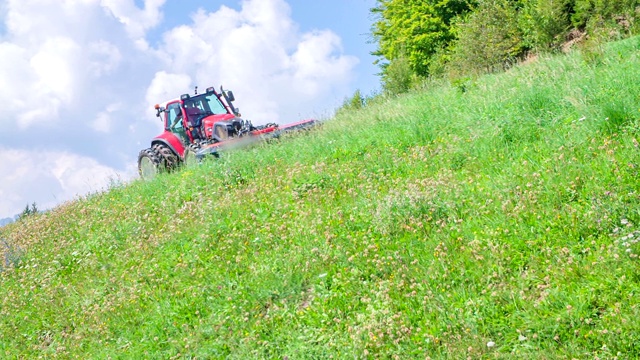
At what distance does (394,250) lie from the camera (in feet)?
22.2

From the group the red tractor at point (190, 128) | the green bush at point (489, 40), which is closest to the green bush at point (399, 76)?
the green bush at point (489, 40)

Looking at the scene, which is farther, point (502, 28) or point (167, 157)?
point (502, 28)

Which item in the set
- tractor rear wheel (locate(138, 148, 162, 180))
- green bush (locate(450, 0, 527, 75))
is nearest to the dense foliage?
green bush (locate(450, 0, 527, 75))

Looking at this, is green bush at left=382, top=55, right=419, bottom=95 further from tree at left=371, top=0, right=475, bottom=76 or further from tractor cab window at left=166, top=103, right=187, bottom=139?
tractor cab window at left=166, top=103, right=187, bottom=139

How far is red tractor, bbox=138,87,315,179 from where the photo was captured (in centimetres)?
1686

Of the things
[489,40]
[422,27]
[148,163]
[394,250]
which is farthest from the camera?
[422,27]

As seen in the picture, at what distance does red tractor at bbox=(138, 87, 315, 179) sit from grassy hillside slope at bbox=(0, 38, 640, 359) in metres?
4.50

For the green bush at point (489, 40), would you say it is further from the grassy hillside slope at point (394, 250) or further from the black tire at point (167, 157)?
the grassy hillside slope at point (394, 250)

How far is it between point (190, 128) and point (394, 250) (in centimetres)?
1234

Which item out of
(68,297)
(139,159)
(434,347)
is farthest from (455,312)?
(139,159)

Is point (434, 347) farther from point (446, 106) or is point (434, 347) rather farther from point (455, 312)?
point (446, 106)

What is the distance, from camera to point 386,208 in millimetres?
7371

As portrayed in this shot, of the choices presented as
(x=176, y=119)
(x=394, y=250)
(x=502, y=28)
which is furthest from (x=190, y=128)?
(x=502, y=28)

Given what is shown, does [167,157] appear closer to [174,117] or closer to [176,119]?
[176,119]
